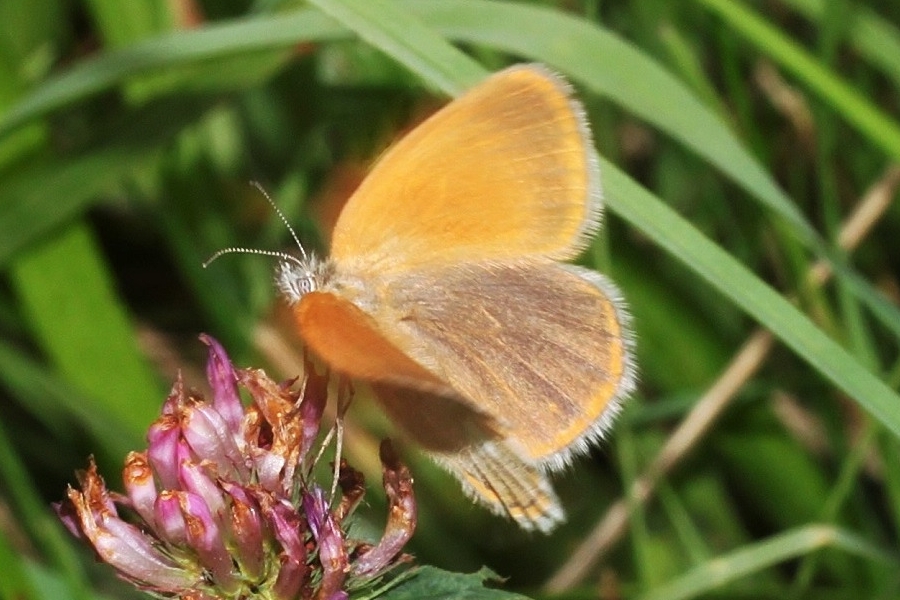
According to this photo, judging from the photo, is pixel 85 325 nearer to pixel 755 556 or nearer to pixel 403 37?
pixel 403 37

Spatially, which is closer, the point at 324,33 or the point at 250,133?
the point at 324,33

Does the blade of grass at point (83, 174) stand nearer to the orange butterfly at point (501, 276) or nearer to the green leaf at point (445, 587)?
the orange butterfly at point (501, 276)

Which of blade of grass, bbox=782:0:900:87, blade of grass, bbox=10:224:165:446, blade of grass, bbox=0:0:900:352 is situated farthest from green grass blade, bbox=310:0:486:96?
blade of grass, bbox=10:224:165:446

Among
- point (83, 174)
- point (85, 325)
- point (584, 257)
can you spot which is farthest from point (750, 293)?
point (85, 325)

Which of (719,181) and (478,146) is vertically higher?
(478,146)

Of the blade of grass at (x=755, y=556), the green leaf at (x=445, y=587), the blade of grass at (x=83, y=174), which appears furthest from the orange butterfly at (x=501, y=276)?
the blade of grass at (x=83, y=174)

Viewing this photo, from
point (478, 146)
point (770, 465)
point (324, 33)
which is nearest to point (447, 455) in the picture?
point (478, 146)

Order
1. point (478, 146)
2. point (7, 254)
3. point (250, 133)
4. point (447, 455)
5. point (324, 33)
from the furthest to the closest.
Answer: point (250, 133)
point (7, 254)
point (324, 33)
point (478, 146)
point (447, 455)

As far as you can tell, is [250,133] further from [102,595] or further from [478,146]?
[478,146]
